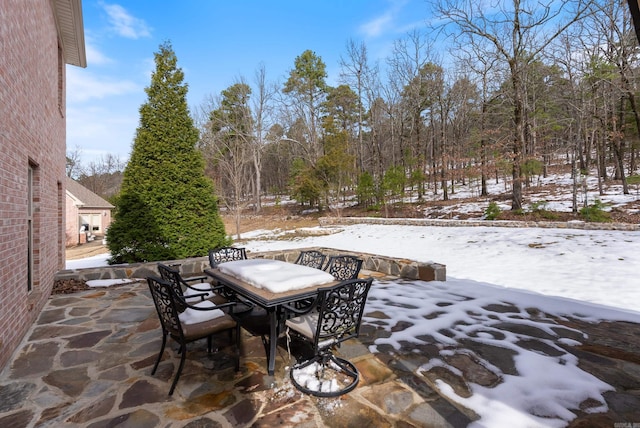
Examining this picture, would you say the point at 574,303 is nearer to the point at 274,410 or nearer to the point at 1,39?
the point at 274,410

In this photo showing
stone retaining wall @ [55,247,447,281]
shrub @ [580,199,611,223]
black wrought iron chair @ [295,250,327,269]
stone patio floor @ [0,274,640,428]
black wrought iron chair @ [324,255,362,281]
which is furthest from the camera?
shrub @ [580,199,611,223]

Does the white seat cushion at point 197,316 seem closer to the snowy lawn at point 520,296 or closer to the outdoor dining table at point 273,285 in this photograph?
the outdoor dining table at point 273,285

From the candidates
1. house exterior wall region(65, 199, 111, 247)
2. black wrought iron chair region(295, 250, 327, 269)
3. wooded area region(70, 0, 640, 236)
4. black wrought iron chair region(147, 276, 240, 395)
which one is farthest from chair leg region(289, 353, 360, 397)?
house exterior wall region(65, 199, 111, 247)

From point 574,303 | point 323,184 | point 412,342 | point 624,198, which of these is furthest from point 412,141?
point 412,342

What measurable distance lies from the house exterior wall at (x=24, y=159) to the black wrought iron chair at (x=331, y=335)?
2.63 metres

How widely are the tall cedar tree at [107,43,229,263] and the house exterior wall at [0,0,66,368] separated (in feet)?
4.23

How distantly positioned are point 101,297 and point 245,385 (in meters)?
3.78

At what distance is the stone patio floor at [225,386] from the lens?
6.27 feet

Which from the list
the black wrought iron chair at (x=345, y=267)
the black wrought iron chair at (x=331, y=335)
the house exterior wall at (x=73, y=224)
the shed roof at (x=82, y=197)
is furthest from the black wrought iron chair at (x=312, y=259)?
the shed roof at (x=82, y=197)

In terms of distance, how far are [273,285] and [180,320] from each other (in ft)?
2.67

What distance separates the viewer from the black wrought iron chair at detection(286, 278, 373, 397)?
222 centimetres

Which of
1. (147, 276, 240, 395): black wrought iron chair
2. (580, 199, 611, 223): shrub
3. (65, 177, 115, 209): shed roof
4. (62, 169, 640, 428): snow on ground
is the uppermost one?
(65, 177, 115, 209): shed roof

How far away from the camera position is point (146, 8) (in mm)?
8953

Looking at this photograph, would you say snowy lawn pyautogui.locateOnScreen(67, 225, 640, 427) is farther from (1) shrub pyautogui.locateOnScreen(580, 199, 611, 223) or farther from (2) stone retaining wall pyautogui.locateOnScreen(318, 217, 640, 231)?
(1) shrub pyautogui.locateOnScreen(580, 199, 611, 223)
